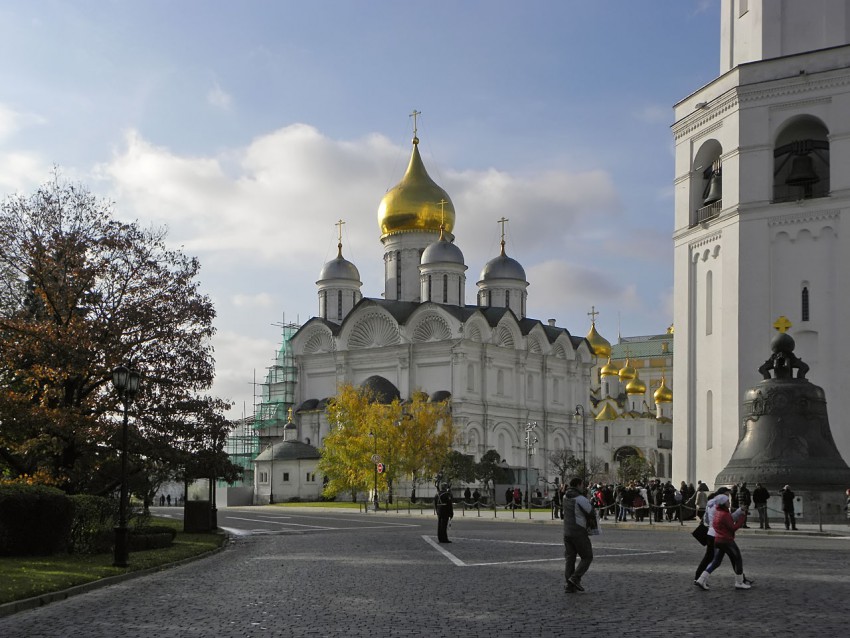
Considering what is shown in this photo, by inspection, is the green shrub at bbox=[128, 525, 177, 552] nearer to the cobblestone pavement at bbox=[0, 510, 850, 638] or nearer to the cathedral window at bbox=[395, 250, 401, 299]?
the cobblestone pavement at bbox=[0, 510, 850, 638]

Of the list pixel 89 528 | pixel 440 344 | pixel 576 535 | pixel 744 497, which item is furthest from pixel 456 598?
pixel 440 344

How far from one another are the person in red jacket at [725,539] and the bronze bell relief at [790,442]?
1662cm

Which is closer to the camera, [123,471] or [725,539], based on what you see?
[725,539]

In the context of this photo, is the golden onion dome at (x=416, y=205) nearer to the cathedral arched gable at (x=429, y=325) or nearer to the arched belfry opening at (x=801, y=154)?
the cathedral arched gable at (x=429, y=325)

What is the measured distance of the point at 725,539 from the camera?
14789 mm

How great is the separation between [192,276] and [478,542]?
950cm

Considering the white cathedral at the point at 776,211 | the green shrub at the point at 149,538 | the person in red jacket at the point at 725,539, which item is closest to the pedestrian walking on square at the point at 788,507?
the white cathedral at the point at 776,211

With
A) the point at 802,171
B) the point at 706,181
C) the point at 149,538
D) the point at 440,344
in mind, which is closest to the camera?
the point at 149,538

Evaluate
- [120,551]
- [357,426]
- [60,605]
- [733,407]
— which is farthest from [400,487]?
[60,605]

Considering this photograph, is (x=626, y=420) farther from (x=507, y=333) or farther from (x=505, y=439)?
(x=505, y=439)

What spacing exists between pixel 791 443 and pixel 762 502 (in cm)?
212

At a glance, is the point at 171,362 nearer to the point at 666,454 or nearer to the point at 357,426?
the point at 357,426

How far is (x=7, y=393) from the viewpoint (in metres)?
24.8

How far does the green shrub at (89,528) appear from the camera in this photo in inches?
851
